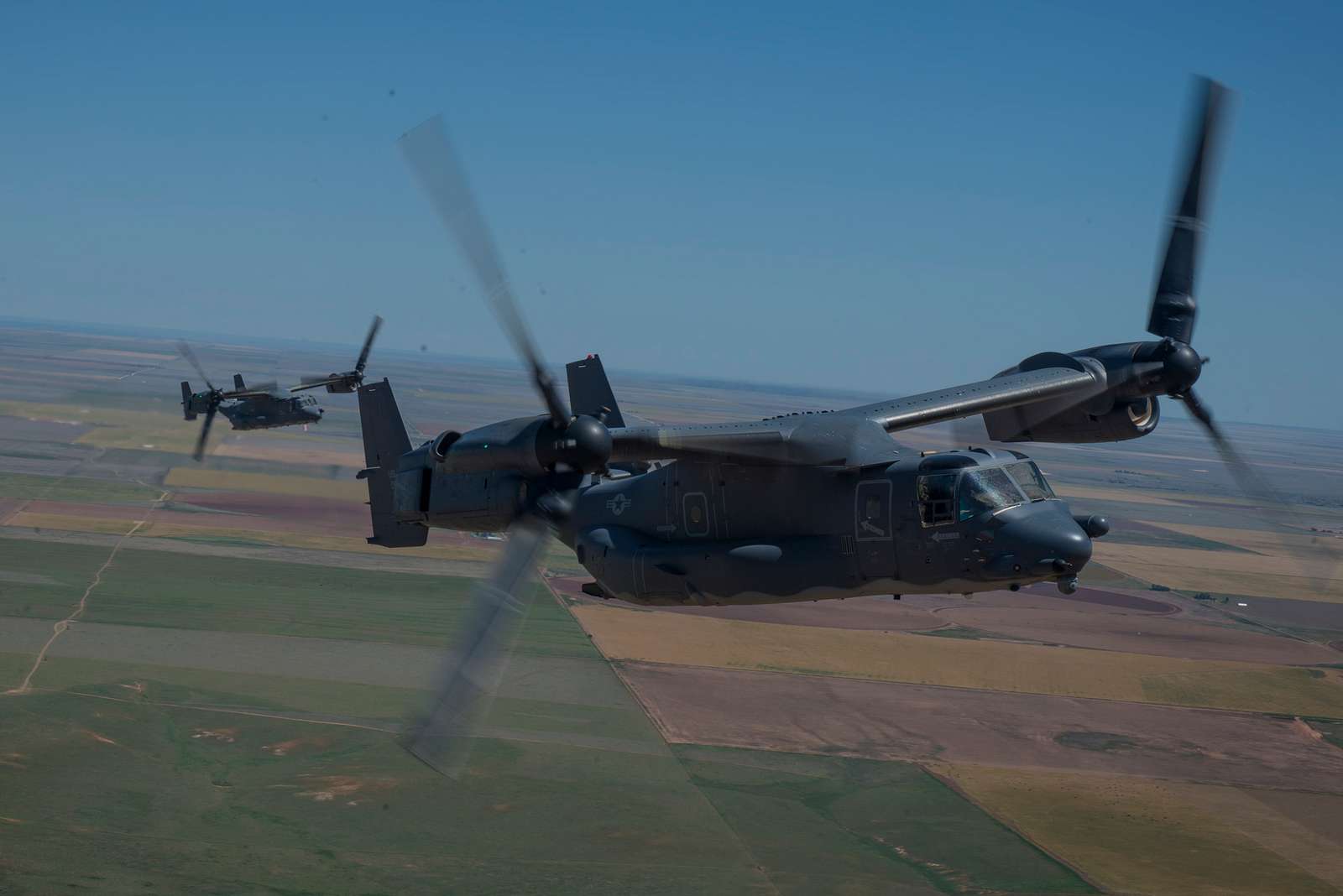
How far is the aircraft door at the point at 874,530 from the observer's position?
24281mm

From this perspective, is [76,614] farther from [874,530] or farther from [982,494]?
[982,494]

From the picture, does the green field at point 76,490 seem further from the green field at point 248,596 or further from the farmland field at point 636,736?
the green field at point 248,596

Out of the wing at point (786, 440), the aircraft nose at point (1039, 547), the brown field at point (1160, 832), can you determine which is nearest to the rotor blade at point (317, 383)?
the brown field at point (1160, 832)

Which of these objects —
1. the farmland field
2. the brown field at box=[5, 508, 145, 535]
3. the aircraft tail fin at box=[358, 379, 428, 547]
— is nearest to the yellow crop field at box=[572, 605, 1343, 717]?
the farmland field

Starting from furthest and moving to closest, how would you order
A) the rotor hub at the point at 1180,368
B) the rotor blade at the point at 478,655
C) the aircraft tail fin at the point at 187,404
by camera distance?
the aircraft tail fin at the point at 187,404 → the rotor hub at the point at 1180,368 → the rotor blade at the point at 478,655

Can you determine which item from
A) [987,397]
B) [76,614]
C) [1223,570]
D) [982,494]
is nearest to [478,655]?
[982,494]

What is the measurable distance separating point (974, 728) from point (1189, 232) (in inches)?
1121

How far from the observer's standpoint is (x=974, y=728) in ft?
167

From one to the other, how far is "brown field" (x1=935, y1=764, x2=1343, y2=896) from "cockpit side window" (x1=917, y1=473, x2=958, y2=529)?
1954 centimetres

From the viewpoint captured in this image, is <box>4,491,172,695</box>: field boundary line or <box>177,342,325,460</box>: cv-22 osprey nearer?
<box>4,491,172,695</box>: field boundary line

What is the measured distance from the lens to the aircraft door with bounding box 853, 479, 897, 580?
2428 cm

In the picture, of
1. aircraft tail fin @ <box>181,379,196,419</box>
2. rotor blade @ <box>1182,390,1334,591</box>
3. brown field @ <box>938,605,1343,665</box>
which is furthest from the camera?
aircraft tail fin @ <box>181,379,196,419</box>

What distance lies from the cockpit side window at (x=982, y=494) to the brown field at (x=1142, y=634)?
46.4 meters

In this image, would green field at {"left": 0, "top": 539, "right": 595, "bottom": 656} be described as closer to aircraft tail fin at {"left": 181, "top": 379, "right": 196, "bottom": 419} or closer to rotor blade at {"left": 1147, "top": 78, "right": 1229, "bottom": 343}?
aircraft tail fin at {"left": 181, "top": 379, "right": 196, "bottom": 419}
